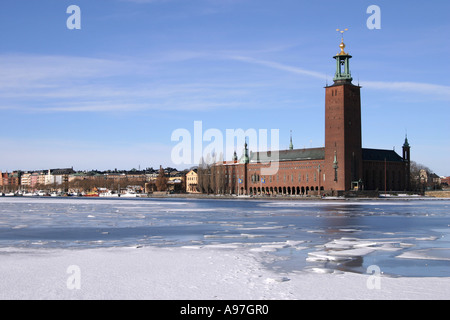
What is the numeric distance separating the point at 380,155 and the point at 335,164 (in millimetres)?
20907

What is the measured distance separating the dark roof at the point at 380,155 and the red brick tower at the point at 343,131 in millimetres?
9903

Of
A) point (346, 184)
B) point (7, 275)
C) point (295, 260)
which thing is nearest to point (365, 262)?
point (295, 260)

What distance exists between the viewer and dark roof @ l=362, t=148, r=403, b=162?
12244 cm

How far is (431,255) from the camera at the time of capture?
16.0 m

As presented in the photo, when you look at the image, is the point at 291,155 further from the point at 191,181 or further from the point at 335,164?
the point at 191,181

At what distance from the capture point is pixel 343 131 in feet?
358

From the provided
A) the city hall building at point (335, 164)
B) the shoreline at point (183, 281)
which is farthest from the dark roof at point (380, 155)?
the shoreline at point (183, 281)

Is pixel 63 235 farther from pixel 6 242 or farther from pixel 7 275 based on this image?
pixel 7 275

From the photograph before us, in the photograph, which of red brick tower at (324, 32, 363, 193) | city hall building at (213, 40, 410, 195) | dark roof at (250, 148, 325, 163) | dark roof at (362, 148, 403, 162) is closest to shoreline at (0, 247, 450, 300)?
city hall building at (213, 40, 410, 195)

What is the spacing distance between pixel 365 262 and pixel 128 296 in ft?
22.7

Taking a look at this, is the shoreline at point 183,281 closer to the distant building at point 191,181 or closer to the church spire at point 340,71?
the church spire at point 340,71

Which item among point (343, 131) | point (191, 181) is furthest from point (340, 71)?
point (191, 181)

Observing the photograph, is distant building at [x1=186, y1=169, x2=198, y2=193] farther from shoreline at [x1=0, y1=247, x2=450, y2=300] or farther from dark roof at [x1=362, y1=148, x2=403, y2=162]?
shoreline at [x1=0, y1=247, x2=450, y2=300]

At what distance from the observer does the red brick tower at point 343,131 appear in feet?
358
